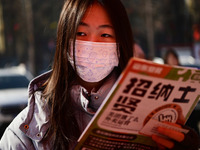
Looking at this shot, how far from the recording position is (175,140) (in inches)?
71.0

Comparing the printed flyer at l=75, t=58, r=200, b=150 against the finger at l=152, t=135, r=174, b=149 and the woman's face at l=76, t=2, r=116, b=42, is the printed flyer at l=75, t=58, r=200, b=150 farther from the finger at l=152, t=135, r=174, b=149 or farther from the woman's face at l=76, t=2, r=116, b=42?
the woman's face at l=76, t=2, r=116, b=42

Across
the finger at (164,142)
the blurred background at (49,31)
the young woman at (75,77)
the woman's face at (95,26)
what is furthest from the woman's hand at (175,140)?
the blurred background at (49,31)

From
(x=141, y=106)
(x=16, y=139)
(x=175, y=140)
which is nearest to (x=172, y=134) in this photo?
(x=175, y=140)

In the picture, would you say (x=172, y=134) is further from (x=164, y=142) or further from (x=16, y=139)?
(x=16, y=139)

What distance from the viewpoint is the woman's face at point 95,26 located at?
201 cm

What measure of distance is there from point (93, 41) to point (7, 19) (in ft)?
117

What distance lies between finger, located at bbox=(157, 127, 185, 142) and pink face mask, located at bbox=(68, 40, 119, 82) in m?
0.46

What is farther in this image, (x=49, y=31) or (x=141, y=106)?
(x=49, y=31)

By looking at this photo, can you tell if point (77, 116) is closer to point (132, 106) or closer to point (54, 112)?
point (54, 112)

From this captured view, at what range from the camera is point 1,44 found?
38812 mm

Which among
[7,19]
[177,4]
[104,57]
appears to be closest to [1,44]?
[7,19]

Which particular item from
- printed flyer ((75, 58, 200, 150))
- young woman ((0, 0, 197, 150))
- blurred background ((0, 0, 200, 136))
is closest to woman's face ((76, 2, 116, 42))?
young woman ((0, 0, 197, 150))

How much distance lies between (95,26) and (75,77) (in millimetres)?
294

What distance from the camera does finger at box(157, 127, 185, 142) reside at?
69.8 inches
